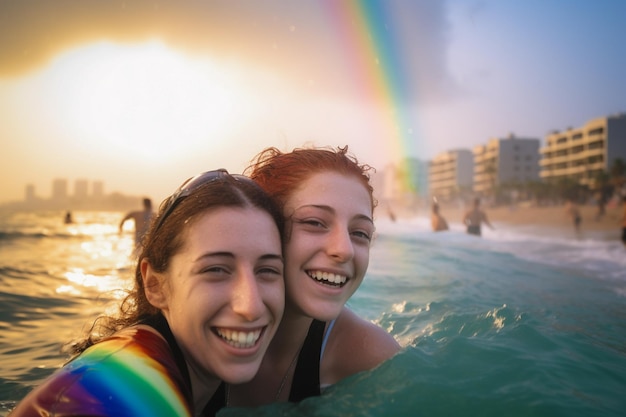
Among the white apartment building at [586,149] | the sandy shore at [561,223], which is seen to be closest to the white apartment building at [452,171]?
the white apartment building at [586,149]

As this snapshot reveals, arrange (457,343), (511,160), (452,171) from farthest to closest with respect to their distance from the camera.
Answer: (452,171)
(511,160)
(457,343)

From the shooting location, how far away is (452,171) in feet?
457

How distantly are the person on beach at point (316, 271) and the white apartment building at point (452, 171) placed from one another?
131866 millimetres

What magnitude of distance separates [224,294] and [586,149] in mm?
101456

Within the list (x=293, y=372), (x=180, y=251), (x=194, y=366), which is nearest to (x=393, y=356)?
(x=293, y=372)

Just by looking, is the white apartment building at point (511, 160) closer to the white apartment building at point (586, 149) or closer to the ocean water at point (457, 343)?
the white apartment building at point (586, 149)

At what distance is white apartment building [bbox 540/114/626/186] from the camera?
80.9 m

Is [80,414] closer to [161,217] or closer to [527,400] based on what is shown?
[161,217]

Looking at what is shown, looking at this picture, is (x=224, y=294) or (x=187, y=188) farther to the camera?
(x=187, y=188)

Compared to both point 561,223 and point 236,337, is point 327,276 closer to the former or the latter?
point 236,337

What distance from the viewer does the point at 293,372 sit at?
3.14 m

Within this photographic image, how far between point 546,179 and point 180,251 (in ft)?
360

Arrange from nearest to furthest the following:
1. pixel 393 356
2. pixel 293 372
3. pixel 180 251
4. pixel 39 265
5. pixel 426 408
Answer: pixel 180 251 < pixel 426 408 < pixel 293 372 < pixel 393 356 < pixel 39 265

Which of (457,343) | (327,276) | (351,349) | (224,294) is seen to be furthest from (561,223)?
(224,294)
